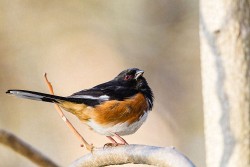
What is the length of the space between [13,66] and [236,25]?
409 centimetres

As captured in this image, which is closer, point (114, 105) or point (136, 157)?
point (136, 157)

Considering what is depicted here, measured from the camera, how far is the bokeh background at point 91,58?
527cm

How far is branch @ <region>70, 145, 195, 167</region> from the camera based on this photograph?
1753 mm

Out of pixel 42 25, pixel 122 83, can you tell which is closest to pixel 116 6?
pixel 42 25

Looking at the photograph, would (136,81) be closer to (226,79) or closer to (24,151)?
(24,151)

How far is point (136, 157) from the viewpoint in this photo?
191 cm

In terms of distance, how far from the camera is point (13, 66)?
5.68m

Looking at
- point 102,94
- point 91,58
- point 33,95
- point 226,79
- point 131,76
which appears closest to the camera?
point 226,79

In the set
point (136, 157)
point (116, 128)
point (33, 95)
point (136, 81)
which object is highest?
point (136, 81)

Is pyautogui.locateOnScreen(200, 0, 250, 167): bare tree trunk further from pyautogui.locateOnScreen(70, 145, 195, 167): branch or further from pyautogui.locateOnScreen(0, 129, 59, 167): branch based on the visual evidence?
pyautogui.locateOnScreen(0, 129, 59, 167): branch

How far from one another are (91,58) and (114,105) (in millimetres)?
2961

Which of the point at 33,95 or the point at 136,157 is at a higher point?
the point at 33,95

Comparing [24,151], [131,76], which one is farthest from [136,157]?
[131,76]

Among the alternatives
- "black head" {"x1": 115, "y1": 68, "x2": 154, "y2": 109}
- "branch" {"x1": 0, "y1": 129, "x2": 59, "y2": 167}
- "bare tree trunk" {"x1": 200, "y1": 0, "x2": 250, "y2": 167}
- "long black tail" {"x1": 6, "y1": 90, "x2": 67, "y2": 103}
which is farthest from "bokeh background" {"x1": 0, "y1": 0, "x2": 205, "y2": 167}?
"bare tree trunk" {"x1": 200, "y1": 0, "x2": 250, "y2": 167}
